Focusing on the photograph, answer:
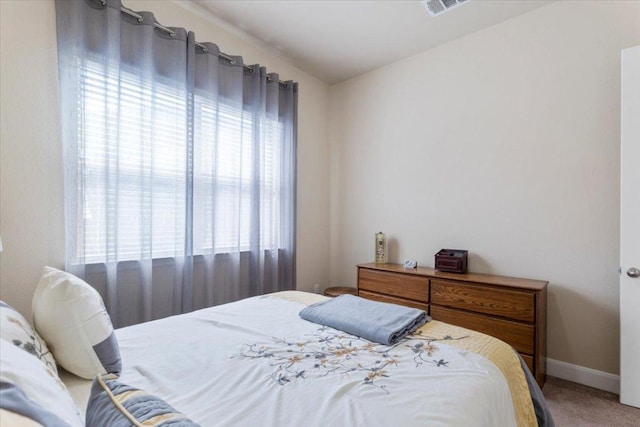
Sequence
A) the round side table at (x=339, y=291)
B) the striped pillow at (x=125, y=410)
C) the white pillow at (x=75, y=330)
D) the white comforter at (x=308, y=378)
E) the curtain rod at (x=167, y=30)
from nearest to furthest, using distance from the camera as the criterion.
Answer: the striped pillow at (x=125, y=410), the white comforter at (x=308, y=378), the white pillow at (x=75, y=330), the curtain rod at (x=167, y=30), the round side table at (x=339, y=291)

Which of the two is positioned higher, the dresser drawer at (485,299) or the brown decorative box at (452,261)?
the brown decorative box at (452,261)

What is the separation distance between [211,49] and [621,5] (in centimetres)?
293

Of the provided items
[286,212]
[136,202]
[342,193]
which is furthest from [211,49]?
[342,193]

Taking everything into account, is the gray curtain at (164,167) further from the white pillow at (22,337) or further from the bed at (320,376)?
the white pillow at (22,337)

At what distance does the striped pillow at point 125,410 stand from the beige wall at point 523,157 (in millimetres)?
2603

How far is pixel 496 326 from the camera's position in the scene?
7.24ft

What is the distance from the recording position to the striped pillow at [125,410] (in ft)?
2.21

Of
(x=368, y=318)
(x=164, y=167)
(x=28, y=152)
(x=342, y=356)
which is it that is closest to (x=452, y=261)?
(x=368, y=318)

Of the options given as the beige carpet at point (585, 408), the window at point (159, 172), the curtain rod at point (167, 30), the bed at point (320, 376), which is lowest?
the beige carpet at point (585, 408)

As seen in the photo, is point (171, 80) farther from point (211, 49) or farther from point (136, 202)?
point (136, 202)

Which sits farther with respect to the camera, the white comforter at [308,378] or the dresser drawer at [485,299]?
the dresser drawer at [485,299]

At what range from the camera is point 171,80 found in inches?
90.2

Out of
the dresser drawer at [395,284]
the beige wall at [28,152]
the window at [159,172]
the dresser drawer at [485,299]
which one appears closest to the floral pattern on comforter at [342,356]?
the dresser drawer at [485,299]

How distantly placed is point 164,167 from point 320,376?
6.14 feet
